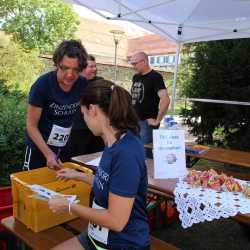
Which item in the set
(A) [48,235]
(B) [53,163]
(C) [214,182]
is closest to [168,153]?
(C) [214,182]

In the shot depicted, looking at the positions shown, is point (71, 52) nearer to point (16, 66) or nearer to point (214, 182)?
point (214, 182)

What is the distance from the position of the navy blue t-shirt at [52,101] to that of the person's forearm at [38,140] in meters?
0.10

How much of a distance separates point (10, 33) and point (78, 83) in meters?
23.9

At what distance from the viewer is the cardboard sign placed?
6.62ft

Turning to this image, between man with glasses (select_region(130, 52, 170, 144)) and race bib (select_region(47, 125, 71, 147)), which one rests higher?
man with glasses (select_region(130, 52, 170, 144))

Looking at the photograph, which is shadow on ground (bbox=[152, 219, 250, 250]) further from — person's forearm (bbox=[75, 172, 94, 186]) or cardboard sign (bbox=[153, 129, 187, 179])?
person's forearm (bbox=[75, 172, 94, 186])

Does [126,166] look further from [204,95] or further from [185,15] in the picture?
[204,95]

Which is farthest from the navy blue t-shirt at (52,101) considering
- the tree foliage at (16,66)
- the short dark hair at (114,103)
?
the tree foliage at (16,66)

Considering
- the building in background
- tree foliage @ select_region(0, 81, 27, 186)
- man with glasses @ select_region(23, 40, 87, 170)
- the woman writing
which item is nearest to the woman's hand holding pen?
man with glasses @ select_region(23, 40, 87, 170)

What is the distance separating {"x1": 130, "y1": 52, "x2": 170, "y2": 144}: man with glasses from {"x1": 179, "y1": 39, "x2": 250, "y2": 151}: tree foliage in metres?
2.12

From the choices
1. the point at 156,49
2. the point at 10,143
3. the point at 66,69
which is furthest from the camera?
the point at 156,49

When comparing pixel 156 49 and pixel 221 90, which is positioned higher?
pixel 156 49

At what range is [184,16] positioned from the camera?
481 cm

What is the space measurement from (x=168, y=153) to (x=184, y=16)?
326 cm
